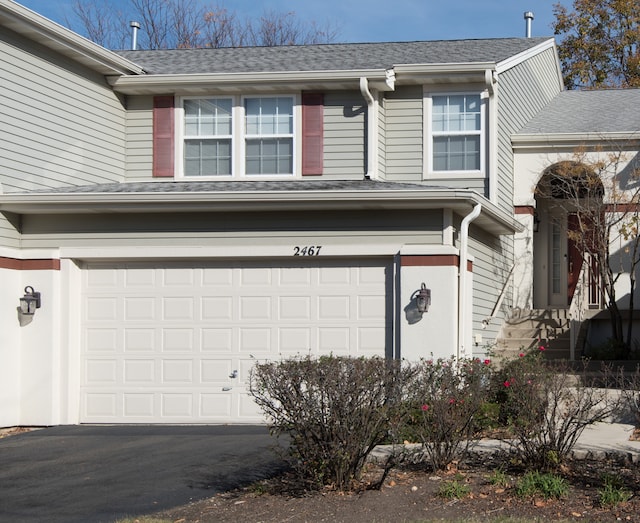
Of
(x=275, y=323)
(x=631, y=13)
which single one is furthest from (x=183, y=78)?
(x=631, y=13)

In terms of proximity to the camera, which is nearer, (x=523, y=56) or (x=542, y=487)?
(x=542, y=487)

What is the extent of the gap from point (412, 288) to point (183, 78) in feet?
→ 19.6

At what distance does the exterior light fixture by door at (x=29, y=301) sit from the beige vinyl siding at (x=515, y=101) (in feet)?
27.1

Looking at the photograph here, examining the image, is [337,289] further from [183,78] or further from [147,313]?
[183,78]

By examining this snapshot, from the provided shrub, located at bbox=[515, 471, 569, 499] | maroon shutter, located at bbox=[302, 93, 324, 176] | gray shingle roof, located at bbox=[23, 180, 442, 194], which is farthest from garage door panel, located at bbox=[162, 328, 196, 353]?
shrub, located at bbox=[515, 471, 569, 499]

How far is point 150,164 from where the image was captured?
1728 cm

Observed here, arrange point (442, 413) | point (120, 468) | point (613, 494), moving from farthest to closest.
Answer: point (120, 468) < point (442, 413) < point (613, 494)

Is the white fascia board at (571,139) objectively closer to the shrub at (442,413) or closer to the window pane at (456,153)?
the window pane at (456,153)

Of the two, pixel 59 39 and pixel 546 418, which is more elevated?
pixel 59 39

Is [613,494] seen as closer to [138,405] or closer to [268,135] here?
[138,405]

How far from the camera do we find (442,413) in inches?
352

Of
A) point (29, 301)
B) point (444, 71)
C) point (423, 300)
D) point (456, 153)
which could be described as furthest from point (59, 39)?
point (456, 153)

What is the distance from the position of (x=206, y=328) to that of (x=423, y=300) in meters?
3.13

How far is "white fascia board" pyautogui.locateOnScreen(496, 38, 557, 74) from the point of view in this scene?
17688 mm
